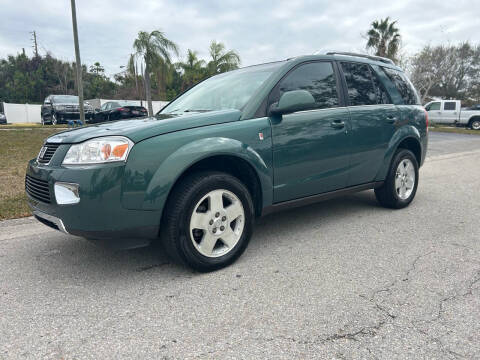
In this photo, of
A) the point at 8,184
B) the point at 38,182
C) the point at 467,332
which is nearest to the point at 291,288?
the point at 467,332

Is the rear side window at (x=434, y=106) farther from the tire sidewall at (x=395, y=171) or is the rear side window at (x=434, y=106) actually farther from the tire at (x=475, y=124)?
the tire sidewall at (x=395, y=171)

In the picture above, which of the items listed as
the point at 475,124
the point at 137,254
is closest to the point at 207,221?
the point at 137,254

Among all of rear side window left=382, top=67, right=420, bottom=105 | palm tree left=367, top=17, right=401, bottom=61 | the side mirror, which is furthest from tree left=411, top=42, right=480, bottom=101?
the side mirror

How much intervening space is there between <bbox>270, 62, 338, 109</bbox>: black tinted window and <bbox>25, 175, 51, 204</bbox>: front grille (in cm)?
205

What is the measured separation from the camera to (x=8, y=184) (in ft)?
18.1

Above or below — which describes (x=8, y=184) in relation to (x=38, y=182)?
below

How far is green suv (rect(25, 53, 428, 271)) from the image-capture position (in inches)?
97.9

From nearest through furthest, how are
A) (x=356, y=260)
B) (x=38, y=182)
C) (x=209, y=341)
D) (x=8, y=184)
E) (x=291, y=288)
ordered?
1. (x=209, y=341)
2. (x=291, y=288)
3. (x=38, y=182)
4. (x=356, y=260)
5. (x=8, y=184)

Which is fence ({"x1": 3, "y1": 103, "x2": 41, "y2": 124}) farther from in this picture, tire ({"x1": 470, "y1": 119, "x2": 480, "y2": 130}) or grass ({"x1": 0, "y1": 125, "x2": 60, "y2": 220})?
tire ({"x1": 470, "y1": 119, "x2": 480, "y2": 130})

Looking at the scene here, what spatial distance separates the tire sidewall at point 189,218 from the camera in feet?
8.73

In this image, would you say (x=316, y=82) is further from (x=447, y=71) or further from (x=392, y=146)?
(x=447, y=71)

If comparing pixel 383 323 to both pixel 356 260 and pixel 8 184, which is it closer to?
pixel 356 260

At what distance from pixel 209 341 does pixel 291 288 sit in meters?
0.79

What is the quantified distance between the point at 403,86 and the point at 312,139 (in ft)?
6.93
